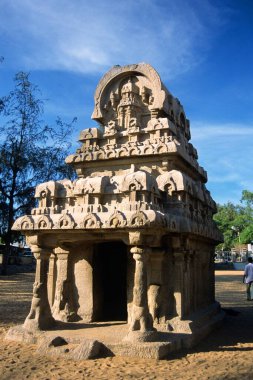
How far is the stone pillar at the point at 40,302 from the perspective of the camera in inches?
297

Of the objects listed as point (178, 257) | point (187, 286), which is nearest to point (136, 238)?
point (178, 257)

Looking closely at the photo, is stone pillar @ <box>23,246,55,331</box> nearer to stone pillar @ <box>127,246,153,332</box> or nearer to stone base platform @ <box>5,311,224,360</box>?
stone base platform @ <box>5,311,224,360</box>

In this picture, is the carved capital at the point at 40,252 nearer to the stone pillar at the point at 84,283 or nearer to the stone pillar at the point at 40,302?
the stone pillar at the point at 40,302

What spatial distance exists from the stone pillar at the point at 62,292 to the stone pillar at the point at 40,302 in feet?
2.01

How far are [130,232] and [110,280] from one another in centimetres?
394

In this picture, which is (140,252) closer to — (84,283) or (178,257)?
(178,257)

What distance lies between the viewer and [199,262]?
9.75 meters

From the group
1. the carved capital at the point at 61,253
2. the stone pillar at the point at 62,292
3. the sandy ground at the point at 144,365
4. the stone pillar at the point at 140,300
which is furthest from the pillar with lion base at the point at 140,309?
the carved capital at the point at 61,253

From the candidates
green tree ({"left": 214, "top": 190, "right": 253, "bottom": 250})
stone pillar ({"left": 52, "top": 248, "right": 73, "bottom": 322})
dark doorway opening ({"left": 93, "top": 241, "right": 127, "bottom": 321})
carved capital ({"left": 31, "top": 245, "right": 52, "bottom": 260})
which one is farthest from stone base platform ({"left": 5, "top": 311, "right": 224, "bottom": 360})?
green tree ({"left": 214, "top": 190, "right": 253, "bottom": 250})

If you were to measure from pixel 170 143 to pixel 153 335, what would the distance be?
4025 millimetres

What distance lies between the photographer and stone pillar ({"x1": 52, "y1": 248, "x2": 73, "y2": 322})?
844 centimetres

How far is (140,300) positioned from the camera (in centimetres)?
670

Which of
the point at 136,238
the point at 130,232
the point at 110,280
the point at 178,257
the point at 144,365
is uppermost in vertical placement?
the point at 130,232

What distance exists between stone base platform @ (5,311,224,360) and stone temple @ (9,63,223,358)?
34 mm
